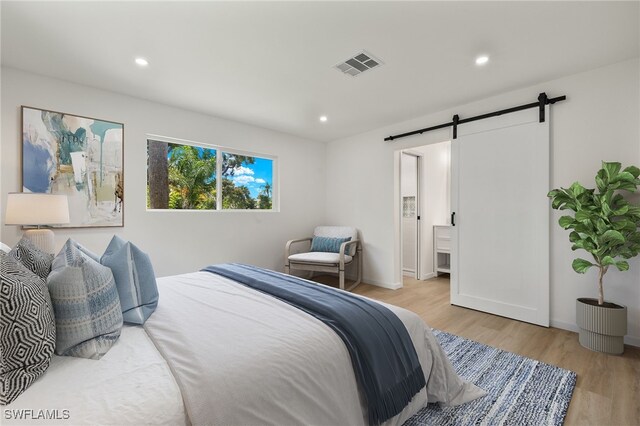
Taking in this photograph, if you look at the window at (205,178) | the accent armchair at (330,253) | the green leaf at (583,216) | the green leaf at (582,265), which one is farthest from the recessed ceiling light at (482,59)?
the window at (205,178)

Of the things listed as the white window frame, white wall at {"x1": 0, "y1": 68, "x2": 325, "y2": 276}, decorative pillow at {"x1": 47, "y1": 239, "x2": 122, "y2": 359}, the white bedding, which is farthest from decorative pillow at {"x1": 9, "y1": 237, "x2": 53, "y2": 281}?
the white window frame

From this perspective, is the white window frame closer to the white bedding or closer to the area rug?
the white bedding

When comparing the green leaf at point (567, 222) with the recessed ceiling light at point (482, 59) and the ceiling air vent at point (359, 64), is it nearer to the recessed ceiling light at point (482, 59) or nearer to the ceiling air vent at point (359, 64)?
the recessed ceiling light at point (482, 59)

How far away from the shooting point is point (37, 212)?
211 cm

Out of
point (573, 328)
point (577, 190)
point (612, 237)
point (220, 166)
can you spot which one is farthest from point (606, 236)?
point (220, 166)

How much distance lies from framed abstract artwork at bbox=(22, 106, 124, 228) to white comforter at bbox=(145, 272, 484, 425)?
1.89 meters

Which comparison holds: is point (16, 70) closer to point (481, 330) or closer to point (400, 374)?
point (400, 374)

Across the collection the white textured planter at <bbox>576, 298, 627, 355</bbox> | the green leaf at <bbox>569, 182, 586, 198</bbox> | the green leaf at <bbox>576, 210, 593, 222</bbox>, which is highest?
the green leaf at <bbox>569, 182, 586, 198</bbox>

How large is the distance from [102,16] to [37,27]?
21.2 inches

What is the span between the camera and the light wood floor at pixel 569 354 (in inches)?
63.5

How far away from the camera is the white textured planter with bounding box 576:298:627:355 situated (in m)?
2.18

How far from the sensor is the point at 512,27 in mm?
1943

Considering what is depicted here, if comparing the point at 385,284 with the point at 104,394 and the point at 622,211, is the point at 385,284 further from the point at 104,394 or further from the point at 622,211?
the point at 104,394

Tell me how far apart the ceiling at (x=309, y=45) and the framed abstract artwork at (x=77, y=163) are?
1.40 ft
